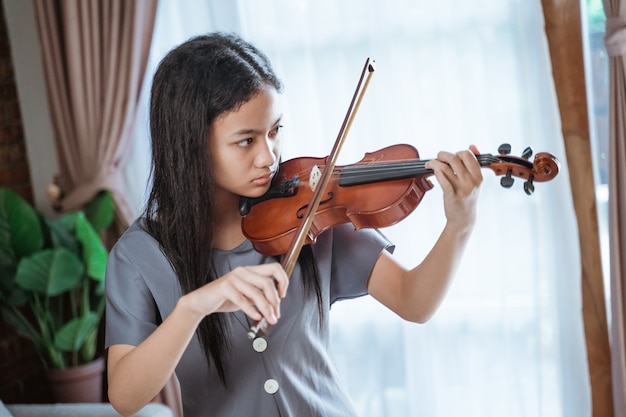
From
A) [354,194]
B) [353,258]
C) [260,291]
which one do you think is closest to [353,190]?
[354,194]

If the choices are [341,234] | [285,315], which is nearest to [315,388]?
[285,315]

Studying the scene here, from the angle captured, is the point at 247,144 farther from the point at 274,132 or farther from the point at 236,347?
the point at 236,347

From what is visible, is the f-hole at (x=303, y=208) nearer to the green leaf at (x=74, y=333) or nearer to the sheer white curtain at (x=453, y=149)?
the sheer white curtain at (x=453, y=149)

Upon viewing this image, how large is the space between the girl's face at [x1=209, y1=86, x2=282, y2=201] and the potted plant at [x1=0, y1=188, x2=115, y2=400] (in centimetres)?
157

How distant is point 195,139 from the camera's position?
1.28 m

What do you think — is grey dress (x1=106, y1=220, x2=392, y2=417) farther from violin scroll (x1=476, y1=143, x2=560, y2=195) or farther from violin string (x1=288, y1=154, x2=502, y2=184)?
violin scroll (x1=476, y1=143, x2=560, y2=195)

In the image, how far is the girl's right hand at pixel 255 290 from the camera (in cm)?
100

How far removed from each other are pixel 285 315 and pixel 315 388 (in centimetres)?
14

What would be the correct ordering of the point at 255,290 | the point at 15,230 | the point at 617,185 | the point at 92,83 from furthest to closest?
the point at 92,83, the point at 15,230, the point at 617,185, the point at 255,290

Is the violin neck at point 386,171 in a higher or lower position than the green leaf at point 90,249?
higher

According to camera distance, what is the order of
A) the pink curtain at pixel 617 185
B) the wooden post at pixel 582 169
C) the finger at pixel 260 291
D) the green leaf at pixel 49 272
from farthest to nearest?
the green leaf at pixel 49 272, the wooden post at pixel 582 169, the pink curtain at pixel 617 185, the finger at pixel 260 291

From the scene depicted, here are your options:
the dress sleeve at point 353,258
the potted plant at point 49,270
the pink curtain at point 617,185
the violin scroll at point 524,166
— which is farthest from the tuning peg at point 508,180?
the potted plant at point 49,270

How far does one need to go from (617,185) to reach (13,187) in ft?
7.35

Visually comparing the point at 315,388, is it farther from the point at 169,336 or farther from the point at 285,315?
the point at 169,336
